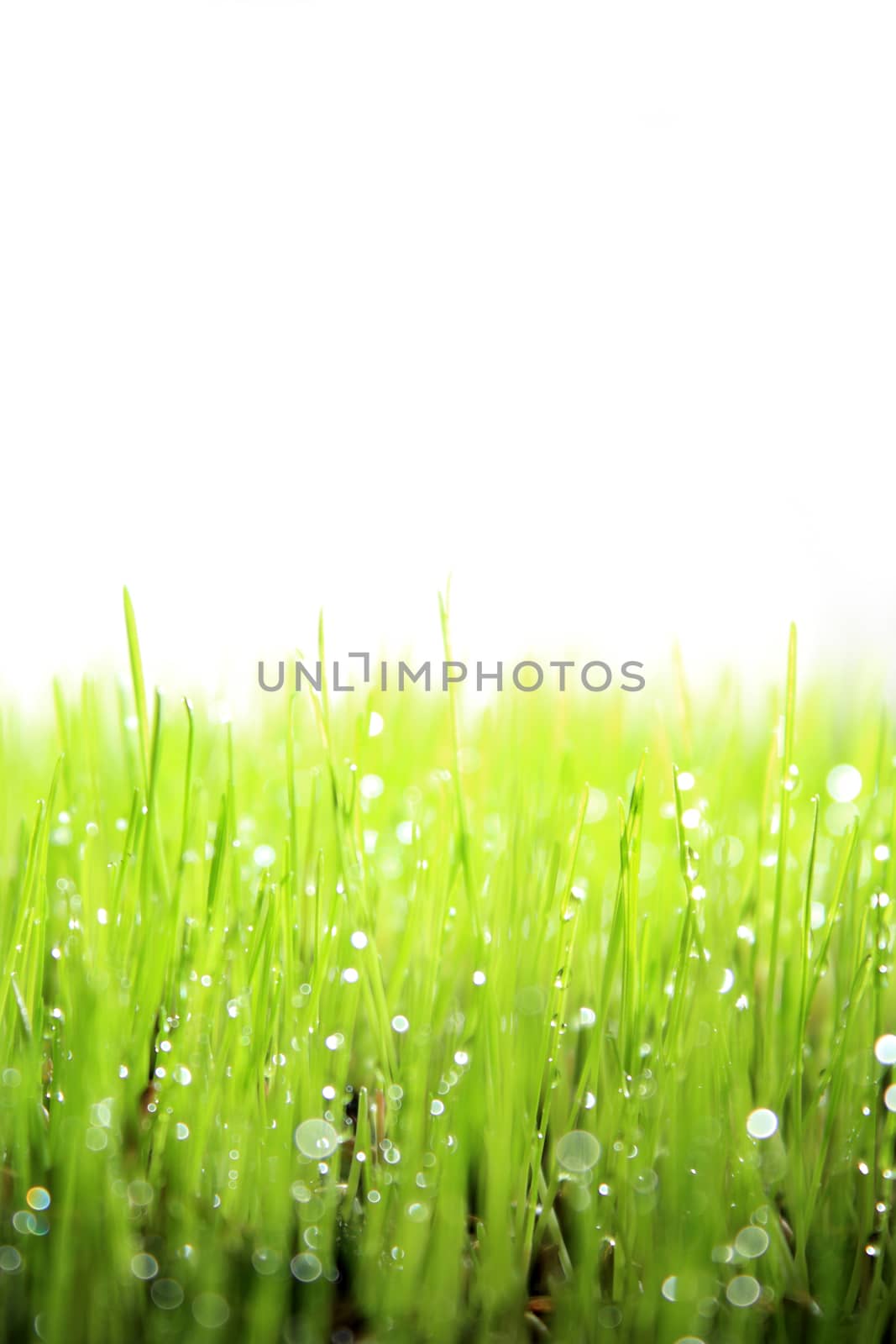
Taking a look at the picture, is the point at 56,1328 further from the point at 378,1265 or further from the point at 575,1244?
the point at 575,1244

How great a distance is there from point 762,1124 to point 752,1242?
0.07m

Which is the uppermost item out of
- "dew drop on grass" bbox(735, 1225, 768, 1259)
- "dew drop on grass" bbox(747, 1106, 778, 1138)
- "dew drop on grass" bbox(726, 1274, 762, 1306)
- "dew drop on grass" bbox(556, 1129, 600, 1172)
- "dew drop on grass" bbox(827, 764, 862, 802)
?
"dew drop on grass" bbox(827, 764, 862, 802)

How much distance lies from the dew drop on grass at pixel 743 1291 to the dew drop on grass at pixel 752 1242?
0.01 metres

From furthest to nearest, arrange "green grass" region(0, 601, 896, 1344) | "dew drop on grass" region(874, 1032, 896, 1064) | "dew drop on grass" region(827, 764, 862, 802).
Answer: "dew drop on grass" region(827, 764, 862, 802)
"dew drop on grass" region(874, 1032, 896, 1064)
"green grass" region(0, 601, 896, 1344)

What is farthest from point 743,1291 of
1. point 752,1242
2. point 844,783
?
point 844,783

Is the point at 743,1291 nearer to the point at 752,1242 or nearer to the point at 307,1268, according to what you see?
the point at 752,1242

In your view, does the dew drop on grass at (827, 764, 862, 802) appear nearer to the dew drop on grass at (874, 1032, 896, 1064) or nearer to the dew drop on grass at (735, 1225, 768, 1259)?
the dew drop on grass at (874, 1032, 896, 1064)

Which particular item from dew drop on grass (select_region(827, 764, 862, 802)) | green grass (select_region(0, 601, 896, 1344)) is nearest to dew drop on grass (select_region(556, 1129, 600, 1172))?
green grass (select_region(0, 601, 896, 1344))

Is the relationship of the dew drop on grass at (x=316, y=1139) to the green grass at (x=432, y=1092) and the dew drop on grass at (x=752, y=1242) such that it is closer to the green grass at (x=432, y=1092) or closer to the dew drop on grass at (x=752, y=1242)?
the green grass at (x=432, y=1092)

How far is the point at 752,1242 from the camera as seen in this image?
564 millimetres

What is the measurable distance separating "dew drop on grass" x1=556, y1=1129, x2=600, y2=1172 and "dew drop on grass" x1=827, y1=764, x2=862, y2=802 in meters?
0.54

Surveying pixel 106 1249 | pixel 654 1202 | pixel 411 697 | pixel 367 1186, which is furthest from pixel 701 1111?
pixel 411 697

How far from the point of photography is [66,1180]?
21.1 inches

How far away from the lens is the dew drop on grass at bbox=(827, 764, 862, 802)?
1043mm
